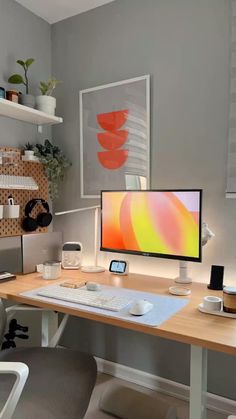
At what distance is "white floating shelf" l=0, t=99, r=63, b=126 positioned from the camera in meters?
1.85

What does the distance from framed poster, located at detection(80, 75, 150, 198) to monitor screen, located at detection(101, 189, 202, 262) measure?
0.66 ft

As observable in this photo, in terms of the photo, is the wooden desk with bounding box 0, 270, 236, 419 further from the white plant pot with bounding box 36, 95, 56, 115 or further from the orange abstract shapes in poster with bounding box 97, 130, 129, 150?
→ the white plant pot with bounding box 36, 95, 56, 115

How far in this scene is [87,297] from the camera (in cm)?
142

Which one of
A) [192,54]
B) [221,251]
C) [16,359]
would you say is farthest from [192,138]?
[16,359]

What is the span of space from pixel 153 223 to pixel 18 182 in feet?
2.92

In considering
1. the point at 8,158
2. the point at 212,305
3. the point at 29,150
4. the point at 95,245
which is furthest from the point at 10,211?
the point at 212,305

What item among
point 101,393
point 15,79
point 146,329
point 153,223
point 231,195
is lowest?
point 101,393

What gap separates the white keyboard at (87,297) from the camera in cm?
132

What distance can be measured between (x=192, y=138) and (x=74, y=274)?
1.04 meters

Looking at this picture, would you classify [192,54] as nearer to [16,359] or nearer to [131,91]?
[131,91]

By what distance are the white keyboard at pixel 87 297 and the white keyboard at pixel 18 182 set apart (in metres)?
0.71

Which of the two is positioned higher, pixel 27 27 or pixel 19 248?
pixel 27 27

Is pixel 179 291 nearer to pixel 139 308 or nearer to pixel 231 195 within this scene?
pixel 139 308

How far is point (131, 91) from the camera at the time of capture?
1977 mm
